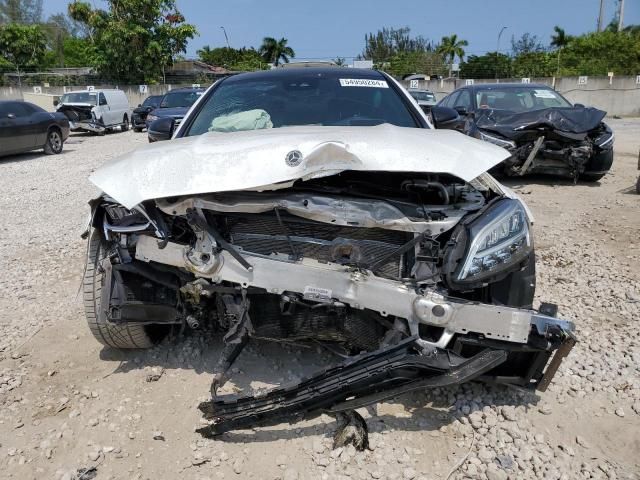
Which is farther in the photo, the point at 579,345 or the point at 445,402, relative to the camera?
the point at 579,345

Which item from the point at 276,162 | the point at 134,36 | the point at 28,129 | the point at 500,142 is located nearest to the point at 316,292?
the point at 276,162

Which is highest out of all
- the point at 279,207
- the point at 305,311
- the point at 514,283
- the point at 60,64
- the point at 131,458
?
the point at 60,64

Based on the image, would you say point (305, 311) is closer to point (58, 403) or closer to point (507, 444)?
point (507, 444)

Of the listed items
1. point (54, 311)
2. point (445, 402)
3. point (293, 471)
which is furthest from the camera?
point (54, 311)

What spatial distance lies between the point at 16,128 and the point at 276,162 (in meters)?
12.0

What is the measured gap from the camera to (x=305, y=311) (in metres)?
2.44

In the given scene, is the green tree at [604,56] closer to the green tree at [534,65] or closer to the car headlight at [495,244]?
the green tree at [534,65]

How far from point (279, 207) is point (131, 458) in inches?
51.9

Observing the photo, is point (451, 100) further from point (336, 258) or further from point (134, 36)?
point (134, 36)

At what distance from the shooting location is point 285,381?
109 inches

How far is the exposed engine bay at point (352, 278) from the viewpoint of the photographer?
2.09m

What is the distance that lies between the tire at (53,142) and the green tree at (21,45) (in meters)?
33.5

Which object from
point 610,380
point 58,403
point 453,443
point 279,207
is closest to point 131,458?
point 58,403

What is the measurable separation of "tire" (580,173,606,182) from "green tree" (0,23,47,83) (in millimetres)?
44497
